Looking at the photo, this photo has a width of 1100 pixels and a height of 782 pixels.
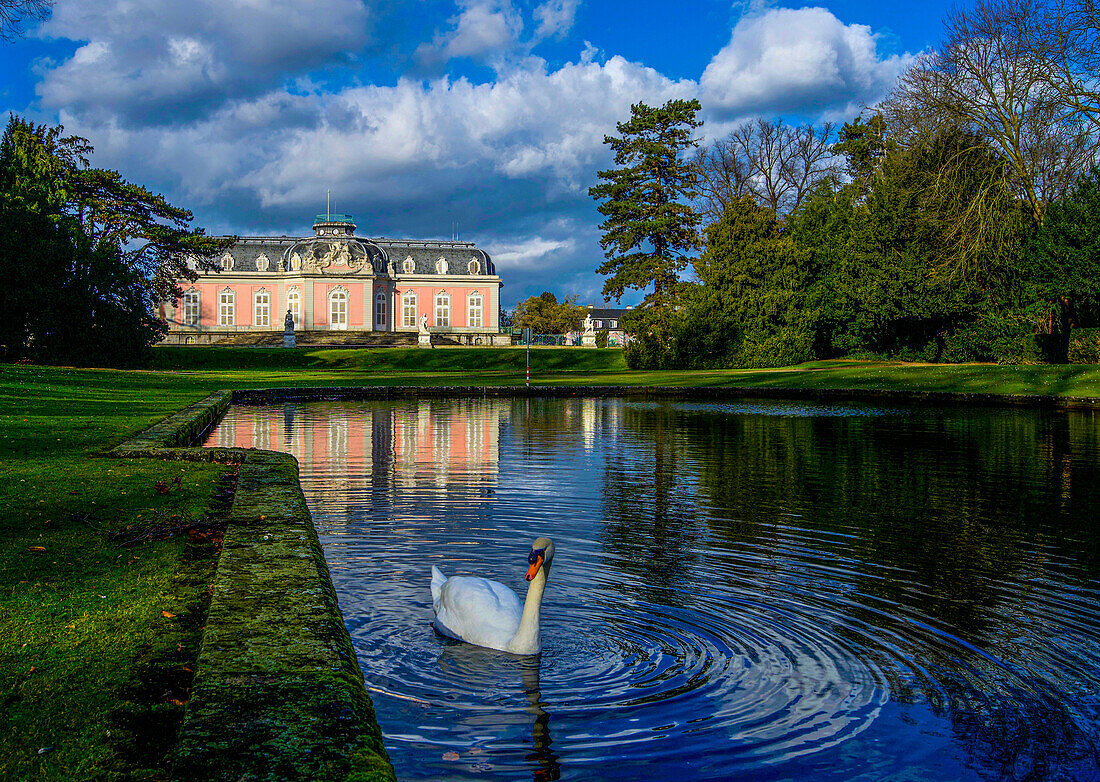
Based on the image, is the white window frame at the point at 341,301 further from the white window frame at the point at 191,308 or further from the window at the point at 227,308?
the white window frame at the point at 191,308

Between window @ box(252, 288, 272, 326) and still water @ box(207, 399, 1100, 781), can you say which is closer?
still water @ box(207, 399, 1100, 781)

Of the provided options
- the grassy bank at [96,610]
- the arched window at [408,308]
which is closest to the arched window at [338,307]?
the arched window at [408,308]

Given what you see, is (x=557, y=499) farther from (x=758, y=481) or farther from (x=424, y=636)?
(x=424, y=636)

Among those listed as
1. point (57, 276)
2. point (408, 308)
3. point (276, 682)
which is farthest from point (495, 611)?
point (408, 308)

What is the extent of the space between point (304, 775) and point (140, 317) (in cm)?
3118

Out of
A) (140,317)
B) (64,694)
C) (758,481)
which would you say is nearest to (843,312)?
(140,317)

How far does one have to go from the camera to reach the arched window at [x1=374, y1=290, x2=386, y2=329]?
69.1m

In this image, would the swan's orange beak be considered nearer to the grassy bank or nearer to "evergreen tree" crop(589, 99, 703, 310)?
the grassy bank

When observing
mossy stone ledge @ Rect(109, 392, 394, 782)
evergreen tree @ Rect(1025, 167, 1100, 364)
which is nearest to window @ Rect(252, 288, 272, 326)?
evergreen tree @ Rect(1025, 167, 1100, 364)

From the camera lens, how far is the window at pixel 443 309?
71.6m

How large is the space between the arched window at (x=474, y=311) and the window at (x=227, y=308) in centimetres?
1846

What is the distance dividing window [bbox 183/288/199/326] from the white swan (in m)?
69.8

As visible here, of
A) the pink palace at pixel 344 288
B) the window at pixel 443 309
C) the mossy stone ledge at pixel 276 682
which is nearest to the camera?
the mossy stone ledge at pixel 276 682

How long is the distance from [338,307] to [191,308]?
12247 mm
